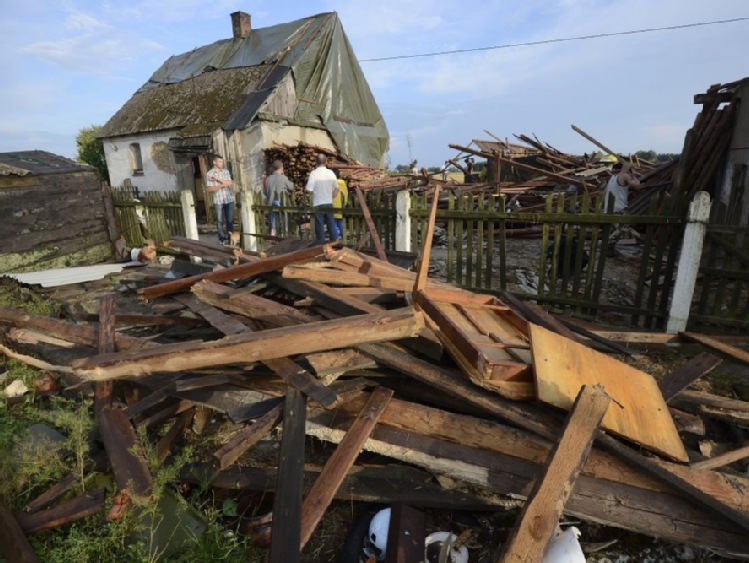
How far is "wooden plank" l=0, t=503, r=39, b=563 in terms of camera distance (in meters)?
1.94

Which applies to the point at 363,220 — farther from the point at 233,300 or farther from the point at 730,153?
the point at 730,153

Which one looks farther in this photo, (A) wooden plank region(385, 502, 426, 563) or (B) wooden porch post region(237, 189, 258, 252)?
(B) wooden porch post region(237, 189, 258, 252)

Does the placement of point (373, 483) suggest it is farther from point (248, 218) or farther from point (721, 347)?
point (248, 218)

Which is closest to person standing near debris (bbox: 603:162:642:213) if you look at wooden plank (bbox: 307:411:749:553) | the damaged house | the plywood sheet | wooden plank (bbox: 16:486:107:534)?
the plywood sheet

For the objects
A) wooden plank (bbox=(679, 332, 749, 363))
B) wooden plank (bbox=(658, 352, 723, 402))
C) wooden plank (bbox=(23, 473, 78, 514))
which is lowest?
wooden plank (bbox=(23, 473, 78, 514))

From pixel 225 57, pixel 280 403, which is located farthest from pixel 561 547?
pixel 225 57

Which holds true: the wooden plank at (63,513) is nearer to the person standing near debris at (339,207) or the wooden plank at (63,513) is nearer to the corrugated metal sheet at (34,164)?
the person standing near debris at (339,207)

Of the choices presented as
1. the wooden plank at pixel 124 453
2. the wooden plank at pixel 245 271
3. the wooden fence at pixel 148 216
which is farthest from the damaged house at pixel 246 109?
the wooden plank at pixel 124 453

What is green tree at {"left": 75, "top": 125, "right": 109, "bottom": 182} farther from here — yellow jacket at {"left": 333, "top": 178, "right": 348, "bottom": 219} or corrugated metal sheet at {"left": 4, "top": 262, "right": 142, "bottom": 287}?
yellow jacket at {"left": 333, "top": 178, "right": 348, "bottom": 219}

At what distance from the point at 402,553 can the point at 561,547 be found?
767 mm

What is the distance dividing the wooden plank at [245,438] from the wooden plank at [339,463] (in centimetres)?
43

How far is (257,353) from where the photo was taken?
2.47 meters

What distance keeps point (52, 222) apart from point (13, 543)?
7.71 meters

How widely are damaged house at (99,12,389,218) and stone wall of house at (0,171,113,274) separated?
706 centimetres
